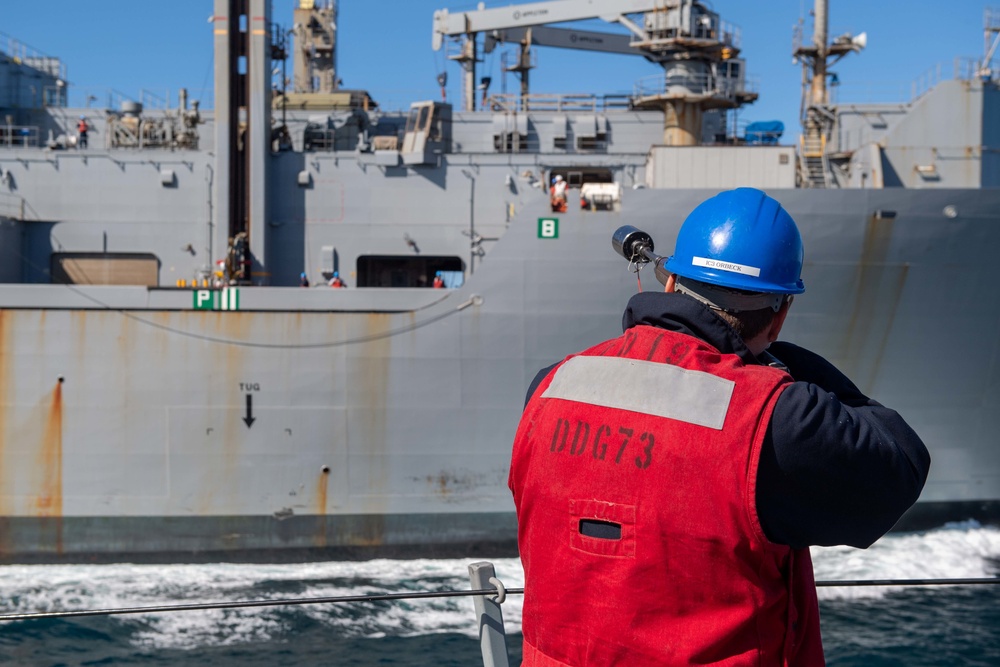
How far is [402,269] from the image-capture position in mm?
13914

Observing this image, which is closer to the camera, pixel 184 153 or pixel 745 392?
pixel 745 392

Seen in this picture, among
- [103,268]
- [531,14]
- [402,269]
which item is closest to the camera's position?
[103,268]

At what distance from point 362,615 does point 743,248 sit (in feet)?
28.7

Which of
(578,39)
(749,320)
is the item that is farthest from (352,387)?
(578,39)

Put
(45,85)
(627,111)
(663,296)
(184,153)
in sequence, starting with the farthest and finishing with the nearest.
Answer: (45,85) < (627,111) < (184,153) < (663,296)

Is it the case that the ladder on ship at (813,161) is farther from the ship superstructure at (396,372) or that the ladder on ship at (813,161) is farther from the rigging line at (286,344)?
the rigging line at (286,344)

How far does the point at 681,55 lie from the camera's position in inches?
541

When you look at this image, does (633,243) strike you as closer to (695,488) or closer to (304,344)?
(695,488)

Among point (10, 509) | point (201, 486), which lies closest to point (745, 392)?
point (201, 486)

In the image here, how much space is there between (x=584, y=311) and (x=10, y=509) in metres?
7.81

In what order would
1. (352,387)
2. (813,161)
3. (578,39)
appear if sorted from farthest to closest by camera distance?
(578,39)
(813,161)
(352,387)

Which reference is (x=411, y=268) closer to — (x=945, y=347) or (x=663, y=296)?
(x=945, y=347)

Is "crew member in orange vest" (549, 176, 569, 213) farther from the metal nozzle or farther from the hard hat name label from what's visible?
the hard hat name label

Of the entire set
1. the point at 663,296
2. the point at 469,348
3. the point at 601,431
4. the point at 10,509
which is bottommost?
the point at 10,509
